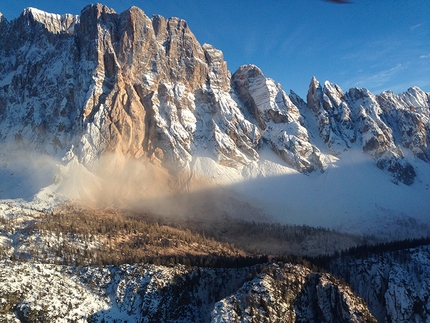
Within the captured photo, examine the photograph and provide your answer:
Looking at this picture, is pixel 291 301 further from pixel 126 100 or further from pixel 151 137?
pixel 126 100

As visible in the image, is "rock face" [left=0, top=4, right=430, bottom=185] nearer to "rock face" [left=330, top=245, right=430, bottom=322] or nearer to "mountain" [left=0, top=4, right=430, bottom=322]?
"mountain" [left=0, top=4, right=430, bottom=322]

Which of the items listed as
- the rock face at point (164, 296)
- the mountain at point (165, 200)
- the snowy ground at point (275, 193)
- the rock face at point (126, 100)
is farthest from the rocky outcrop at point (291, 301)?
the rock face at point (126, 100)

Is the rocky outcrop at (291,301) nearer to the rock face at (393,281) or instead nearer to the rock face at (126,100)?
the rock face at (393,281)

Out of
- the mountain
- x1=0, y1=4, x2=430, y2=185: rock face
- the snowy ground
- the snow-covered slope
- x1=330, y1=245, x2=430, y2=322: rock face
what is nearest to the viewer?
the mountain

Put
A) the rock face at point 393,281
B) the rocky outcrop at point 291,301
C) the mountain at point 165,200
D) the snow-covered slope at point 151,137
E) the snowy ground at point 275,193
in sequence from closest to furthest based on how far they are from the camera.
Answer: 1. the rocky outcrop at point 291,301
2. the mountain at point 165,200
3. the rock face at point 393,281
4. the snowy ground at point 275,193
5. the snow-covered slope at point 151,137

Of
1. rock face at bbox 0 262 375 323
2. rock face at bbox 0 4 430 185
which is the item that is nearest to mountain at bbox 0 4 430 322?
rock face at bbox 0 262 375 323

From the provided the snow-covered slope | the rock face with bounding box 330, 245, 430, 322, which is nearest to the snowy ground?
the snow-covered slope

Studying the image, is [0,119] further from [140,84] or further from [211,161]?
[211,161]

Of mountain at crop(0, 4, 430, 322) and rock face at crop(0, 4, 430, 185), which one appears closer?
mountain at crop(0, 4, 430, 322)

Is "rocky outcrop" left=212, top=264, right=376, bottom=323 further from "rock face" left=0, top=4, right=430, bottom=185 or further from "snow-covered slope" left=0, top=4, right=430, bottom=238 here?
"rock face" left=0, top=4, right=430, bottom=185

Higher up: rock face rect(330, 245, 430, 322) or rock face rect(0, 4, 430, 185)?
rock face rect(0, 4, 430, 185)

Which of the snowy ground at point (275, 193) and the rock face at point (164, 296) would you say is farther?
the snowy ground at point (275, 193)

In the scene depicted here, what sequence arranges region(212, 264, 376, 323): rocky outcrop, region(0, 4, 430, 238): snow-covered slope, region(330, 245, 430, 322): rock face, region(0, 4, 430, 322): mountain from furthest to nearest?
region(0, 4, 430, 238): snow-covered slope < region(330, 245, 430, 322): rock face < region(0, 4, 430, 322): mountain < region(212, 264, 376, 323): rocky outcrop
